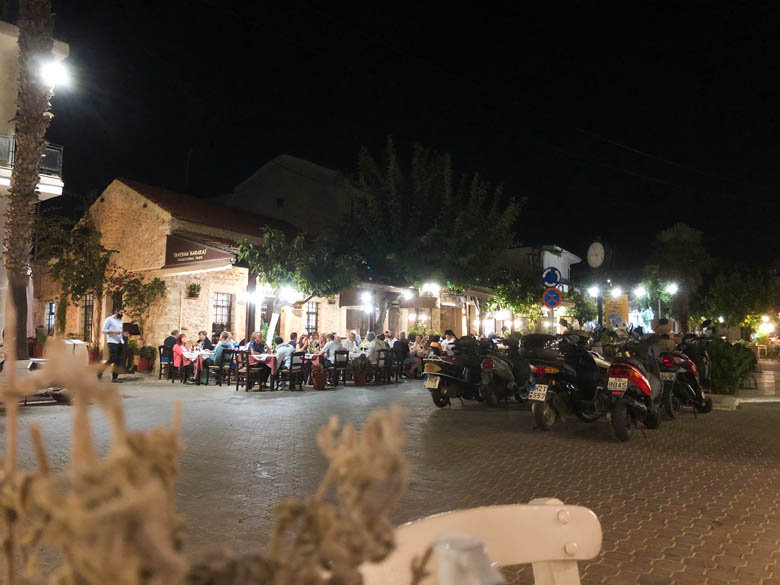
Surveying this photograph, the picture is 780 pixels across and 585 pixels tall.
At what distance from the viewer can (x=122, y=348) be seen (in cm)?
1498

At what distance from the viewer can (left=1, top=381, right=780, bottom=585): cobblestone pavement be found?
400 cm

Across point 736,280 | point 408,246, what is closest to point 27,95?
point 408,246

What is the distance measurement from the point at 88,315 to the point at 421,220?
1313 cm

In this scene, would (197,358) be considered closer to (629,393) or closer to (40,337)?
(40,337)

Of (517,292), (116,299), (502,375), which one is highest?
(517,292)

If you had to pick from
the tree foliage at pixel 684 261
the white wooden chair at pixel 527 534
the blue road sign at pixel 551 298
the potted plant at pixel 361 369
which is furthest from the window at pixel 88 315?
the tree foliage at pixel 684 261

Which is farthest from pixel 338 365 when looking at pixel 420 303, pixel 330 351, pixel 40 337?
pixel 40 337

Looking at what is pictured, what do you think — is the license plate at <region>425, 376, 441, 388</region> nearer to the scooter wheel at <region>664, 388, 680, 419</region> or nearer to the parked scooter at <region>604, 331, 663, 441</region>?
the parked scooter at <region>604, 331, 663, 441</region>

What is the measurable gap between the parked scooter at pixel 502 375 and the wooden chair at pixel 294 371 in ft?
15.6

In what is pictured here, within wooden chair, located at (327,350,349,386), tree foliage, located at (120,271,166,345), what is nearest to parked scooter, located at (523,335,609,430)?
wooden chair, located at (327,350,349,386)

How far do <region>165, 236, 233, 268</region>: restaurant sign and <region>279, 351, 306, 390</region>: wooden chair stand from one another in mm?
3571

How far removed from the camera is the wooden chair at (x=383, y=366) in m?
15.7

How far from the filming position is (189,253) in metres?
→ 16.8

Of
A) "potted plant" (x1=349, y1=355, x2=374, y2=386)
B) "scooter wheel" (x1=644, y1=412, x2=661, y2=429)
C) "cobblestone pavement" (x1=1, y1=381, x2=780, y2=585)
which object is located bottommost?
"cobblestone pavement" (x1=1, y1=381, x2=780, y2=585)
